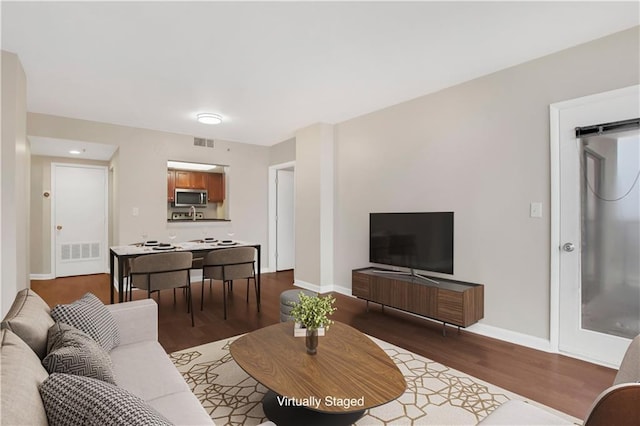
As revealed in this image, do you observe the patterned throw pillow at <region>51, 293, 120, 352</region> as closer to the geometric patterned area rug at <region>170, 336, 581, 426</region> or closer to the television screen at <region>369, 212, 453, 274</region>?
the geometric patterned area rug at <region>170, 336, 581, 426</region>

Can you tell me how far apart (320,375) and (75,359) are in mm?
1101

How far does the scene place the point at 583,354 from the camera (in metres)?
2.67

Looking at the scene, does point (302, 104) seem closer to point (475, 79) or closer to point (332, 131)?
point (332, 131)

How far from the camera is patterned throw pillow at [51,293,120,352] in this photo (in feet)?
5.50

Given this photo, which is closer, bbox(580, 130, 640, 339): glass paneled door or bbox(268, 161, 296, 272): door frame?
bbox(580, 130, 640, 339): glass paneled door

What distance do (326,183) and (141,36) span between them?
305 cm

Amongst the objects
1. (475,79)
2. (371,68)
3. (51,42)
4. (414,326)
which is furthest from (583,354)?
(51,42)

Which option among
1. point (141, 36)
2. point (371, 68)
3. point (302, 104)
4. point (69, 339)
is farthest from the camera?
point (302, 104)

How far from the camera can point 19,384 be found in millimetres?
884

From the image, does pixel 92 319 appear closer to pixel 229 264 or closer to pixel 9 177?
pixel 9 177

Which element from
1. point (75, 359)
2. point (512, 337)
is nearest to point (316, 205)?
point (512, 337)

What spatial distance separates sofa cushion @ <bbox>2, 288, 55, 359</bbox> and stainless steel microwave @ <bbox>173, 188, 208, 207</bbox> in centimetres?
525

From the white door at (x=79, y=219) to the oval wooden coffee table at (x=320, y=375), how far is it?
19.4 ft

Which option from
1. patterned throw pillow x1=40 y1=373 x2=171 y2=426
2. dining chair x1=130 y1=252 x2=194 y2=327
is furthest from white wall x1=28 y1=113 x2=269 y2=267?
patterned throw pillow x1=40 y1=373 x2=171 y2=426
